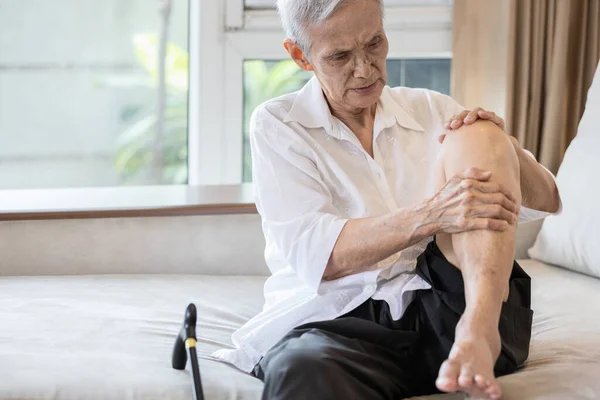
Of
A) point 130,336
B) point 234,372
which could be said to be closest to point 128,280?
point 130,336

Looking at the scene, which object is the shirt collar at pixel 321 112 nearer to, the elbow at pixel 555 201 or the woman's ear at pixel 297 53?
the woman's ear at pixel 297 53

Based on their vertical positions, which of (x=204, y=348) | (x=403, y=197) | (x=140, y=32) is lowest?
(x=204, y=348)

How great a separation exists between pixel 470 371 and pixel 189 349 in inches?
18.0

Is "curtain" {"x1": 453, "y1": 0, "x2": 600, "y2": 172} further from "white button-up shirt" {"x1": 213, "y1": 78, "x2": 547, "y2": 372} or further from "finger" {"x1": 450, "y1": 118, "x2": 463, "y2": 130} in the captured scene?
"finger" {"x1": 450, "y1": 118, "x2": 463, "y2": 130}

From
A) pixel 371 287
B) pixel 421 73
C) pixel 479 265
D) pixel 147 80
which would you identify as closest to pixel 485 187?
pixel 479 265

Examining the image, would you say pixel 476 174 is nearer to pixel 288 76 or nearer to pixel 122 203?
pixel 122 203

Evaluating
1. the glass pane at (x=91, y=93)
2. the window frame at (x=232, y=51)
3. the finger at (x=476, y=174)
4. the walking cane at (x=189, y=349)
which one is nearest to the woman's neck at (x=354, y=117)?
the finger at (x=476, y=174)

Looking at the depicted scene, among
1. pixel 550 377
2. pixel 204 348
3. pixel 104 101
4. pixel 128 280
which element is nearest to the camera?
pixel 550 377

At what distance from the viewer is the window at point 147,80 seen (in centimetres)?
321

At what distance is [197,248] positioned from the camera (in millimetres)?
2520

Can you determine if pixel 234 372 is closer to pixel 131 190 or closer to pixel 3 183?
pixel 131 190

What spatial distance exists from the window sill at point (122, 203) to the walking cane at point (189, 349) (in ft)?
2.83

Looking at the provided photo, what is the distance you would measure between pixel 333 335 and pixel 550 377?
0.37 metres

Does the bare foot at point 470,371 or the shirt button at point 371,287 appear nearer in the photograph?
the bare foot at point 470,371
